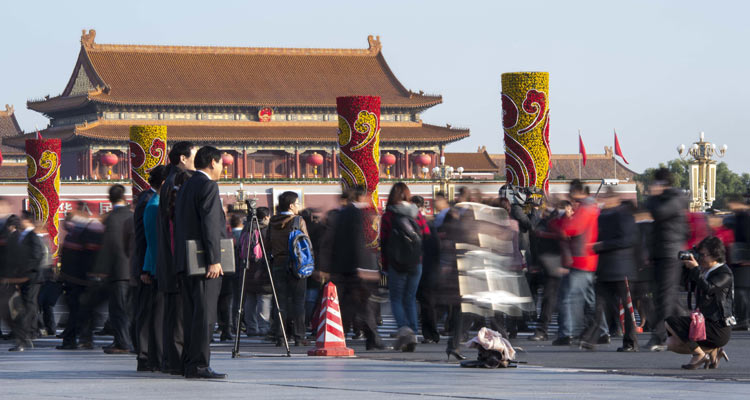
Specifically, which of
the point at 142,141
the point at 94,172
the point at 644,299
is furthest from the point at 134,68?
the point at 644,299

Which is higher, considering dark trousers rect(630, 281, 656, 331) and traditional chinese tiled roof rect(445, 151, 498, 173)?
traditional chinese tiled roof rect(445, 151, 498, 173)

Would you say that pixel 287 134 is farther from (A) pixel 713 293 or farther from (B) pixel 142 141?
(A) pixel 713 293

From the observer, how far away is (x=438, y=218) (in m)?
12.9

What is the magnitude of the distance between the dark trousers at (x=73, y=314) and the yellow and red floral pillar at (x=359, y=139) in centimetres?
864

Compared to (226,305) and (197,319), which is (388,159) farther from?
(197,319)

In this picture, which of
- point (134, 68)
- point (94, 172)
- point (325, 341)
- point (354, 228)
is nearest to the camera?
point (325, 341)

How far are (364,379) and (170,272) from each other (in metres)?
1.55

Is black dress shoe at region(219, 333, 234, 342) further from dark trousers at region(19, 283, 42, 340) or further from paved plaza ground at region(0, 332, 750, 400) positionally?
paved plaza ground at region(0, 332, 750, 400)

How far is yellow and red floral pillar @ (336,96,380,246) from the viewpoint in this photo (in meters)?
21.4

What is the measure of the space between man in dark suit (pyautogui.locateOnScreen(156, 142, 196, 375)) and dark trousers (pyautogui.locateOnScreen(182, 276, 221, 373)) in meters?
0.17

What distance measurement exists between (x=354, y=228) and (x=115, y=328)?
2328mm

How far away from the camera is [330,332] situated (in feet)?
37.8

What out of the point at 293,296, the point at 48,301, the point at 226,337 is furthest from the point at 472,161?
the point at 293,296

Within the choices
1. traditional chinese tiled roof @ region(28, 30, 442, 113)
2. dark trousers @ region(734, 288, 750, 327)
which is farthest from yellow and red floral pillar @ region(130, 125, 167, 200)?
traditional chinese tiled roof @ region(28, 30, 442, 113)
